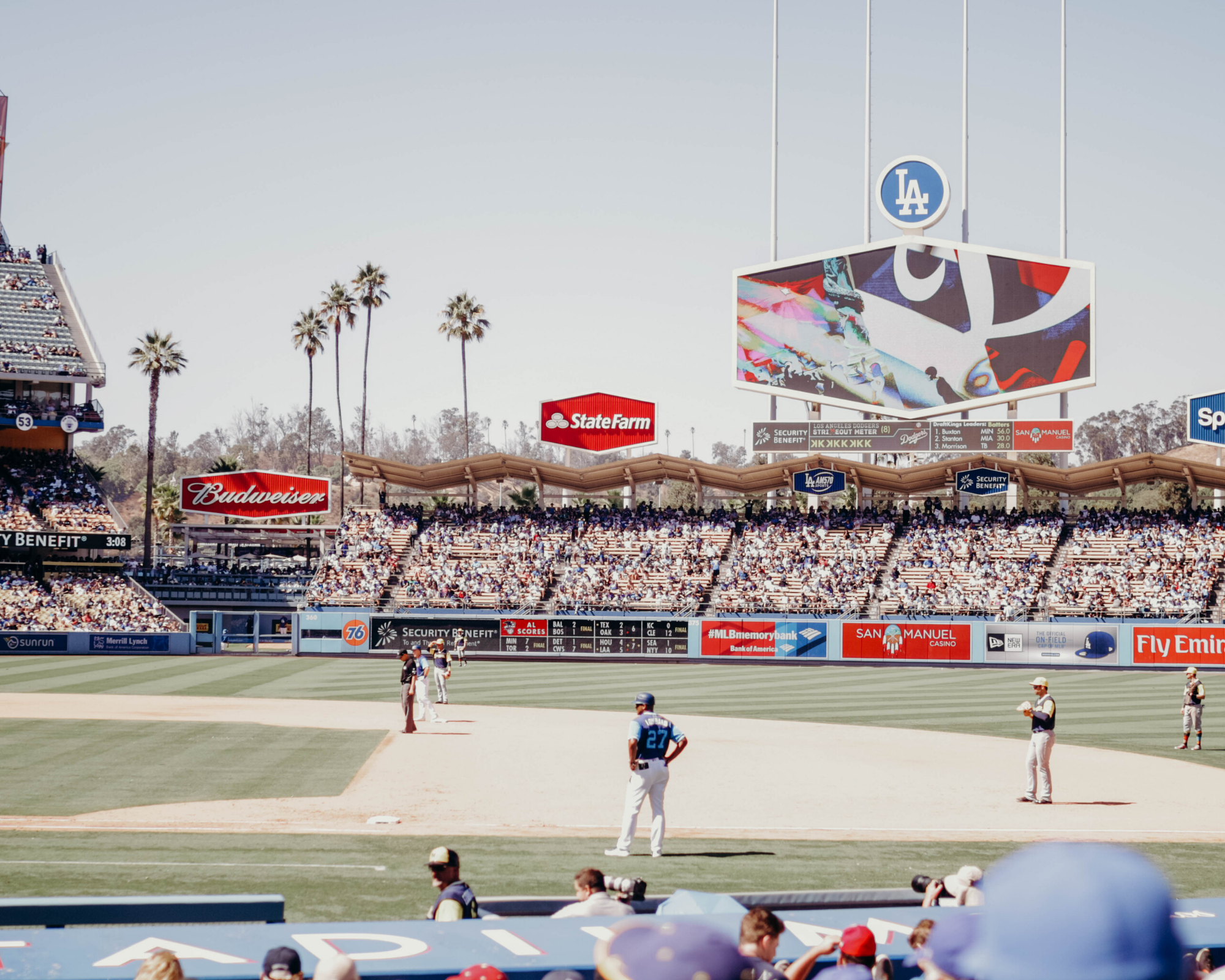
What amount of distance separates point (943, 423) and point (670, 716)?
30.8 metres

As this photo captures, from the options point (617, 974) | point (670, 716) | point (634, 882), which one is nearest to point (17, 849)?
point (634, 882)

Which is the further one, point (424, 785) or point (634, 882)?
point (424, 785)

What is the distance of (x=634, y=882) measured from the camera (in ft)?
27.5

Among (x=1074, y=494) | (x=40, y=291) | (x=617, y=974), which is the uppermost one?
(x=40, y=291)

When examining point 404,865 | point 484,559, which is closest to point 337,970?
point 404,865

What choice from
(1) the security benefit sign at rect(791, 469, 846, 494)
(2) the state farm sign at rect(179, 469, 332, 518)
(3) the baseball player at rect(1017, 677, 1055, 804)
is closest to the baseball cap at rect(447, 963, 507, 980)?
(3) the baseball player at rect(1017, 677, 1055, 804)

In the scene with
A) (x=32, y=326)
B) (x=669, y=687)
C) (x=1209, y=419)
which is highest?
(x=32, y=326)

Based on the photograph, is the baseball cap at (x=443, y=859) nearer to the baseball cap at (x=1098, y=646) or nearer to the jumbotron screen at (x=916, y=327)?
the baseball cap at (x=1098, y=646)

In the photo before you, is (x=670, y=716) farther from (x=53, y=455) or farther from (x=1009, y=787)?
(x=53, y=455)

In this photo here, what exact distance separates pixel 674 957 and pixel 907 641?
46034 mm

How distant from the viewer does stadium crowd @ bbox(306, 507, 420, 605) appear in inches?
2153

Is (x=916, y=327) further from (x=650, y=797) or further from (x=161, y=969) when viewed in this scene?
(x=161, y=969)

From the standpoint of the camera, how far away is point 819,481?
57.5 metres

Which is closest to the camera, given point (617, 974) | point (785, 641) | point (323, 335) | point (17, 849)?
point (617, 974)
